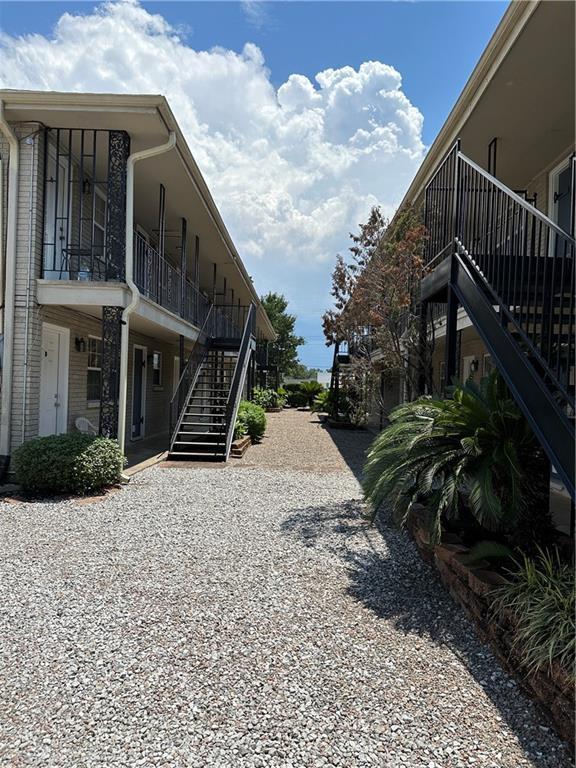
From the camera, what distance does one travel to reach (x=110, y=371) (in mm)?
7551

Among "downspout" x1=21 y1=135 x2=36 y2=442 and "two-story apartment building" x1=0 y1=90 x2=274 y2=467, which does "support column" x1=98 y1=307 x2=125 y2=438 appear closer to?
"two-story apartment building" x1=0 y1=90 x2=274 y2=467

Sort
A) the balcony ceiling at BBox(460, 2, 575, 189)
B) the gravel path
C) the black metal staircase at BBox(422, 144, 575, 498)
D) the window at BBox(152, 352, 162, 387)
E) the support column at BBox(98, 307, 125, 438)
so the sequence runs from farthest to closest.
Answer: the window at BBox(152, 352, 162, 387), the support column at BBox(98, 307, 125, 438), the balcony ceiling at BBox(460, 2, 575, 189), the black metal staircase at BBox(422, 144, 575, 498), the gravel path

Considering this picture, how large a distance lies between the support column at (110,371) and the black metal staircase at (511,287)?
14.9 feet

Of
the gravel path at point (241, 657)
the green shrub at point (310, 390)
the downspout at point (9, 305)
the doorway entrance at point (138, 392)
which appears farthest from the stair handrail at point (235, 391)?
the green shrub at point (310, 390)

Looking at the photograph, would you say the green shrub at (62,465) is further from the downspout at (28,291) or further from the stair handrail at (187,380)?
the stair handrail at (187,380)

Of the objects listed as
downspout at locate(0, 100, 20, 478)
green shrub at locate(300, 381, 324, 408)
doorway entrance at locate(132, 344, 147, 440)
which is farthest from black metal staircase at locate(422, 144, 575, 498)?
green shrub at locate(300, 381, 324, 408)

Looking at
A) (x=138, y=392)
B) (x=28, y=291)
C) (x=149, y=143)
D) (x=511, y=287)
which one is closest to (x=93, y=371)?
(x=138, y=392)

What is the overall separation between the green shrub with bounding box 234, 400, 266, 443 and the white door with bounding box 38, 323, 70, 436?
4322mm

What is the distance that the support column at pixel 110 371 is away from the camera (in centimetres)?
753

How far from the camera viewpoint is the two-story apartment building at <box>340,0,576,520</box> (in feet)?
11.6

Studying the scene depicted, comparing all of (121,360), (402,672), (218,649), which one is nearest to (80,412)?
(121,360)

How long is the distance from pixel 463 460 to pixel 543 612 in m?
1.18

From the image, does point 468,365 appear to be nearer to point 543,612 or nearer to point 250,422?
point 250,422

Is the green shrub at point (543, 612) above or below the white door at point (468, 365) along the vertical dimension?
below
